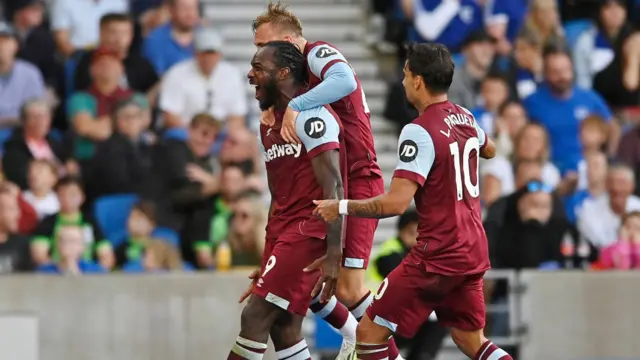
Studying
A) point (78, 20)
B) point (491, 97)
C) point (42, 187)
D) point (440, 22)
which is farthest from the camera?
point (440, 22)

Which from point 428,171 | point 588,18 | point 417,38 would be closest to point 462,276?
point 428,171

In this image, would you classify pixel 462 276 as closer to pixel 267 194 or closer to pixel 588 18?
pixel 267 194

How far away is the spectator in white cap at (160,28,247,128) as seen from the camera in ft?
47.3

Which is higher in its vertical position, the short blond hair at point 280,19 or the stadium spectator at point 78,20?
the stadium spectator at point 78,20

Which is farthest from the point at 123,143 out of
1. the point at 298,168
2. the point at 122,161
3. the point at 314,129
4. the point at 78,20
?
the point at 314,129

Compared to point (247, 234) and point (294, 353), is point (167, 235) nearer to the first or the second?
point (247, 234)

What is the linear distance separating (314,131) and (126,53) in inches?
249

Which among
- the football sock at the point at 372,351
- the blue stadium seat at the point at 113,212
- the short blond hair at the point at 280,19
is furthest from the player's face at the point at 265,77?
the blue stadium seat at the point at 113,212

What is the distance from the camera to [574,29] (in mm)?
16625

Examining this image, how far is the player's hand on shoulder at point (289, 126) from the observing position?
8.71m

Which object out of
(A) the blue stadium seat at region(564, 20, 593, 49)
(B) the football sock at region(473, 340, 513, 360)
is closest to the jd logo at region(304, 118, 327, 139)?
(B) the football sock at region(473, 340, 513, 360)

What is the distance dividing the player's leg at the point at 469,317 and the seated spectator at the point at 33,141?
5.72 m

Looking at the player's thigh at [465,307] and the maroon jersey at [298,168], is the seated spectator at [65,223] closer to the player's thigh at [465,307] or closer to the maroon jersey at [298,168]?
the maroon jersey at [298,168]

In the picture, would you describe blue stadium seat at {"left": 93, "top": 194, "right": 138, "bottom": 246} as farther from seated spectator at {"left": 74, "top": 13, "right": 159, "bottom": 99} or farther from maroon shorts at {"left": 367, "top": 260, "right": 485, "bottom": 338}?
maroon shorts at {"left": 367, "top": 260, "right": 485, "bottom": 338}
